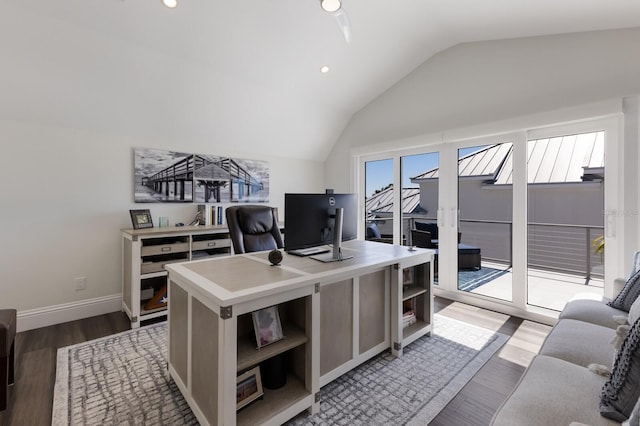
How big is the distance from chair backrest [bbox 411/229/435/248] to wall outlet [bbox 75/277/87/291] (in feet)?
12.7

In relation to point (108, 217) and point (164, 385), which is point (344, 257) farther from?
point (108, 217)

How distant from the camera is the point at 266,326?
63.1 inches

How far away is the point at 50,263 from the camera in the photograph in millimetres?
2836

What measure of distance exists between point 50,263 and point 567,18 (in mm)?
5228

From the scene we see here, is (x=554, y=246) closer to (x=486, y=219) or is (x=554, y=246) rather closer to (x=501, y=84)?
(x=486, y=219)

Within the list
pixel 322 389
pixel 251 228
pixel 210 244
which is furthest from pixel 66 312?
pixel 322 389

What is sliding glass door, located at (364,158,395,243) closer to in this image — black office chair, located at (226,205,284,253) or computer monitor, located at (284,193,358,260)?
black office chair, located at (226,205,284,253)

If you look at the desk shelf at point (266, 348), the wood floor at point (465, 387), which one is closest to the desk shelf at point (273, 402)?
the desk shelf at point (266, 348)

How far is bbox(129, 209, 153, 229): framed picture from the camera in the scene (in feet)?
10.1

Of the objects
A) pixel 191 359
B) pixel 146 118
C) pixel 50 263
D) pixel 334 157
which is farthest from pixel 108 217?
pixel 334 157

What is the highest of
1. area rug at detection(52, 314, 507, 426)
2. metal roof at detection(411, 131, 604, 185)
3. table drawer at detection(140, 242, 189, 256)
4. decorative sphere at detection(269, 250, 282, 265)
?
metal roof at detection(411, 131, 604, 185)

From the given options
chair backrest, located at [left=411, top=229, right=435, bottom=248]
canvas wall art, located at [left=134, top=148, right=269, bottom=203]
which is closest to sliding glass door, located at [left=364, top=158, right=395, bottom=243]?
chair backrest, located at [left=411, top=229, right=435, bottom=248]

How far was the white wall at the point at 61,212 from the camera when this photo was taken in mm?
2639

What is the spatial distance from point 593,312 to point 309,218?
1.97m
